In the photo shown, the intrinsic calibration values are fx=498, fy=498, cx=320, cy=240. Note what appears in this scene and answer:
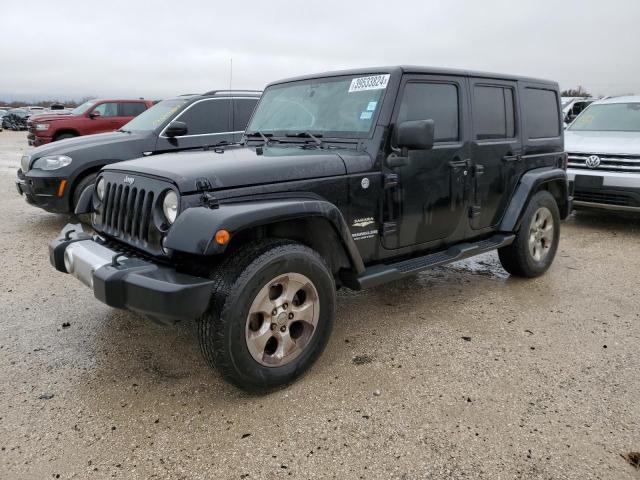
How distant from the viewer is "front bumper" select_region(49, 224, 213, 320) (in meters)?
2.40

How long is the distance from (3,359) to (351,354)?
2.29m

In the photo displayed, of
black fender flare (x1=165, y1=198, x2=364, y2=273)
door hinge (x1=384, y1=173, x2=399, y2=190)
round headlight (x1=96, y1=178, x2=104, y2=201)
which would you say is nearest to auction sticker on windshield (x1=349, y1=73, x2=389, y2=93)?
door hinge (x1=384, y1=173, x2=399, y2=190)

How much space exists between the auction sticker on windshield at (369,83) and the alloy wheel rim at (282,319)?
1536mm

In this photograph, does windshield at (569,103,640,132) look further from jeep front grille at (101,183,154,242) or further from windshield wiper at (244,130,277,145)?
jeep front grille at (101,183,154,242)

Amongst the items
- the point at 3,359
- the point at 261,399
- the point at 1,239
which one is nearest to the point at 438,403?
the point at 261,399

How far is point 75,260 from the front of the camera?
293 cm

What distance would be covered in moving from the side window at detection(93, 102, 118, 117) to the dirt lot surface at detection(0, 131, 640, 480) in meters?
9.78

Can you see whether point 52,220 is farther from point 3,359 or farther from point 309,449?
point 309,449

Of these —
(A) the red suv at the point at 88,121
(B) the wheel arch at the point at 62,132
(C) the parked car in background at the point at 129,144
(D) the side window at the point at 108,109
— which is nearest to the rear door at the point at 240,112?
(C) the parked car in background at the point at 129,144

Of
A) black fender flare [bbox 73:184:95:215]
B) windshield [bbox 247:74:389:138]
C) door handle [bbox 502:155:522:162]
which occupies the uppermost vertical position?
windshield [bbox 247:74:389:138]

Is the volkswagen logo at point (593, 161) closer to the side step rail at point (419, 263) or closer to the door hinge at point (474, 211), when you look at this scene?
the side step rail at point (419, 263)

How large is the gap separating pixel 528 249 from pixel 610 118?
4910mm

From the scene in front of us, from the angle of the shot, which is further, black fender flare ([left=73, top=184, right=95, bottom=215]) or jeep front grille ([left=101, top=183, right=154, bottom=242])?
black fender flare ([left=73, top=184, right=95, bottom=215])

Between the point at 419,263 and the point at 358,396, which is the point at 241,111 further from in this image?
the point at 358,396
